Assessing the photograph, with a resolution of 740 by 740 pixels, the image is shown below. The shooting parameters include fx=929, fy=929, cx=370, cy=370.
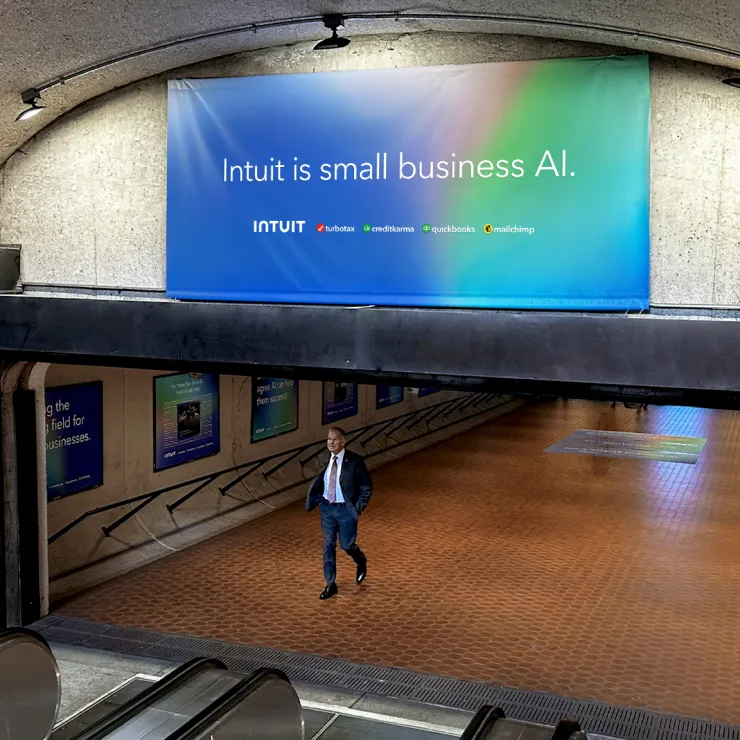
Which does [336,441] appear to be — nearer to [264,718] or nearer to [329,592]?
[329,592]

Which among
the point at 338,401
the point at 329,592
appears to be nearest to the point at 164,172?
the point at 329,592

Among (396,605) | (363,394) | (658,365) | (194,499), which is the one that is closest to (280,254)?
(658,365)

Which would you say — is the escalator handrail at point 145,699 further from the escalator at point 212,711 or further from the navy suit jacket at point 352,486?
the navy suit jacket at point 352,486

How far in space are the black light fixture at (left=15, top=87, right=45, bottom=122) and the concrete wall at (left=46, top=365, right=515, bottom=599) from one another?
309cm

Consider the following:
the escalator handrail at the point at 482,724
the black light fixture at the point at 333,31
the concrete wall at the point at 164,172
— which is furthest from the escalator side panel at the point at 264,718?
the black light fixture at the point at 333,31

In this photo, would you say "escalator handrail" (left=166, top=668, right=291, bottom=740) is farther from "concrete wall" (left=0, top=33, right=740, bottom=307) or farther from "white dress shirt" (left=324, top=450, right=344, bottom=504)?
"white dress shirt" (left=324, top=450, right=344, bottom=504)

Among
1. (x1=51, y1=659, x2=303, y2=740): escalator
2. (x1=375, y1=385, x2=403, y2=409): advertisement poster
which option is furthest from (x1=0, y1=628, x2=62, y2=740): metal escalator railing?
(x1=375, y1=385, x2=403, y2=409): advertisement poster

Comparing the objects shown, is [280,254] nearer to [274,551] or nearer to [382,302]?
[382,302]

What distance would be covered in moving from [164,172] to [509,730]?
16.1ft

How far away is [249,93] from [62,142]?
1.83 meters

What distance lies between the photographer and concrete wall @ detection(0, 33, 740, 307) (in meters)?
6.10

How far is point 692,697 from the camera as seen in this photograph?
7383 millimetres

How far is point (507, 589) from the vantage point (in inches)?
390

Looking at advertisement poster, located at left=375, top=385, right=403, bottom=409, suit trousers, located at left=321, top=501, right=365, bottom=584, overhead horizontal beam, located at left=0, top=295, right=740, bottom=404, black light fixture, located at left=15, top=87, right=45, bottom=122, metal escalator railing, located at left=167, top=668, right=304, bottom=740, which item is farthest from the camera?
advertisement poster, located at left=375, top=385, right=403, bottom=409
